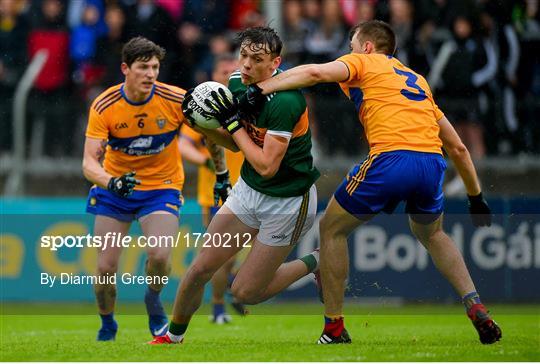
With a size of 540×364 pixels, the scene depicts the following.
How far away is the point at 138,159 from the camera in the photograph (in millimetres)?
10766

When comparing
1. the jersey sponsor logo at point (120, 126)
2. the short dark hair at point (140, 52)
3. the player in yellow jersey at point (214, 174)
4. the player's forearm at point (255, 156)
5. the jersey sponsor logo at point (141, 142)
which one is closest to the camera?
the player's forearm at point (255, 156)

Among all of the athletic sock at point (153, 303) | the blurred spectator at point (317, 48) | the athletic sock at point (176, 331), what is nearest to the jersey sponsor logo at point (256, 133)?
the athletic sock at point (176, 331)

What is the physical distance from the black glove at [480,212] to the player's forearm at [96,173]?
298 centimetres

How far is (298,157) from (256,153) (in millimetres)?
437

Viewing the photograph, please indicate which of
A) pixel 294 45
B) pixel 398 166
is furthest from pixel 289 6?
pixel 398 166

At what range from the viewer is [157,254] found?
34.1 ft

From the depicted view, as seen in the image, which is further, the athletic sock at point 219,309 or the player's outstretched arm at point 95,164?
the athletic sock at point 219,309

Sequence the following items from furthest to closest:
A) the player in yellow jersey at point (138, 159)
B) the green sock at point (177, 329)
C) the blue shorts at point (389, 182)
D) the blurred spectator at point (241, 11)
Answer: the blurred spectator at point (241, 11), the player in yellow jersey at point (138, 159), the green sock at point (177, 329), the blue shorts at point (389, 182)

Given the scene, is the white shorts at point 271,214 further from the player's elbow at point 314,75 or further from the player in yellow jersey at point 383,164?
the player's elbow at point 314,75

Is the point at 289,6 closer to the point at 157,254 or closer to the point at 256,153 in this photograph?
the point at 157,254

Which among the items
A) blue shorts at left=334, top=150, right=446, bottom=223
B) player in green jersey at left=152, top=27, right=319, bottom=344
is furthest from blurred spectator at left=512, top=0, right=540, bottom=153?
player in green jersey at left=152, top=27, right=319, bottom=344

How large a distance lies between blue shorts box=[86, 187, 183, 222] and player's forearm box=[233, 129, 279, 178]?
1.98 meters

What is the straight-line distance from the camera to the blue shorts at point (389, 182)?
8.93 metres

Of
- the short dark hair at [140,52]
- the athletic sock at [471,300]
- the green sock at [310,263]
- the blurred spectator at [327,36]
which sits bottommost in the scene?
the blurred spectator at [327,36]
